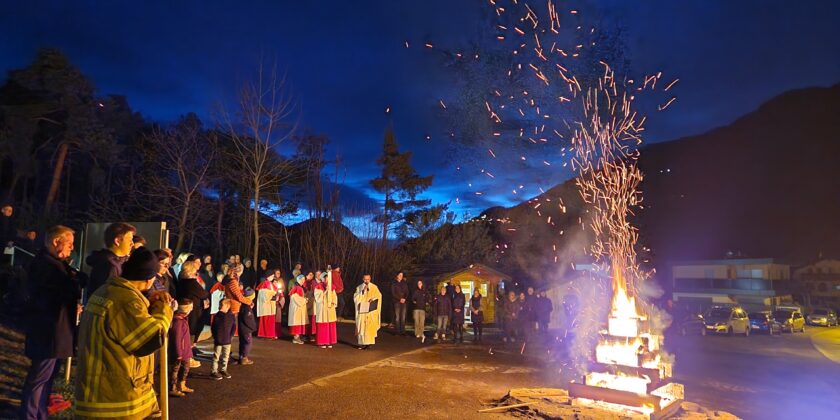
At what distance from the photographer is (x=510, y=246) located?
37000 millimetres

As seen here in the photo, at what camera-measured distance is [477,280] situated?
24531mm

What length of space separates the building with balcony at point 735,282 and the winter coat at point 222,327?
53414 millimetres

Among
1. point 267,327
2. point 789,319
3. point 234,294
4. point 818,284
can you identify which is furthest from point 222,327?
point 818,284

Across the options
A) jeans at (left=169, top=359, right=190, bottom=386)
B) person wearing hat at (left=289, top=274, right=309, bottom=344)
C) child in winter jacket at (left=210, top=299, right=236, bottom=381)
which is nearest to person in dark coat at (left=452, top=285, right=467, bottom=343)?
person wearing hat at (left=289, top=274, right=309, bottom=344)

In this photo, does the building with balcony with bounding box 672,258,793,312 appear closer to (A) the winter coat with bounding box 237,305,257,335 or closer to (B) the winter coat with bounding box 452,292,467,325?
(B) the winter coat with bounding box 452,292,467,325

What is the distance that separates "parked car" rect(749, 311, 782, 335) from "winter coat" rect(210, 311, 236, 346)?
104 ft

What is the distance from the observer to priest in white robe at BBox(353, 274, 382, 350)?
47.9ft

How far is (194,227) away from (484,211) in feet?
71.0

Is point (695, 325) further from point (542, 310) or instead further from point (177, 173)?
point (177, 173)

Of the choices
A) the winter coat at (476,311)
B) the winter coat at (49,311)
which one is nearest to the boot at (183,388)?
the winter coat at (49,311)

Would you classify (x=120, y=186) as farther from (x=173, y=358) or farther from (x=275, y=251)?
(x=173, y=358)

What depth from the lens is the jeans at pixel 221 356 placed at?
8805 mm

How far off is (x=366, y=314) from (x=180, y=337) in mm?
7724

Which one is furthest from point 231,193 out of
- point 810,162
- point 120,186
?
point 810,162
